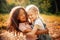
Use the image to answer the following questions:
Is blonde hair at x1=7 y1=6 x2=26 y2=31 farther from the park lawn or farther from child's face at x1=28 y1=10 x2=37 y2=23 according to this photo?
child's face at x1=28 y1=10 x2=37 y2=23

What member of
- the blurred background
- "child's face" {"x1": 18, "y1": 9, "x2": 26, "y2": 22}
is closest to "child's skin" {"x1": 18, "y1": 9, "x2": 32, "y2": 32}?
"child's face" {"x1": 18, "y1": 9, "x2": 26, "y2": 22}

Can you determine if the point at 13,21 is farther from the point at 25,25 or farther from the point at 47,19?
the point at 47,19

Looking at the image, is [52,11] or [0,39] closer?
[0,39]

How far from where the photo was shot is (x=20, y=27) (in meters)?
2.96

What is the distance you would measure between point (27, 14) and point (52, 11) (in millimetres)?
396

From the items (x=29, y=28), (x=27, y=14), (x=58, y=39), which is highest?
(x=27, y=14)

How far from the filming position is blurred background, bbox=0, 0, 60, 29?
9.65ft

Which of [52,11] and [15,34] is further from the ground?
[52,11]

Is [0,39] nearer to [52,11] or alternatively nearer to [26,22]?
[26,22]

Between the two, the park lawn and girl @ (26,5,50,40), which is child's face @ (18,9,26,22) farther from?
the park lawn

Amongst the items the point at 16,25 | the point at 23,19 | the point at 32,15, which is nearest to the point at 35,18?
the point at 32,15

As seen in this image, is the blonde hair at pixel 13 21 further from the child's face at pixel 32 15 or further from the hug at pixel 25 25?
the child's face at pixel 32 15

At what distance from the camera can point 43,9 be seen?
3082 mm

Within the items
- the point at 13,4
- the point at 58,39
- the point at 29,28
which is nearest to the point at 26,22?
the point at 29,28
